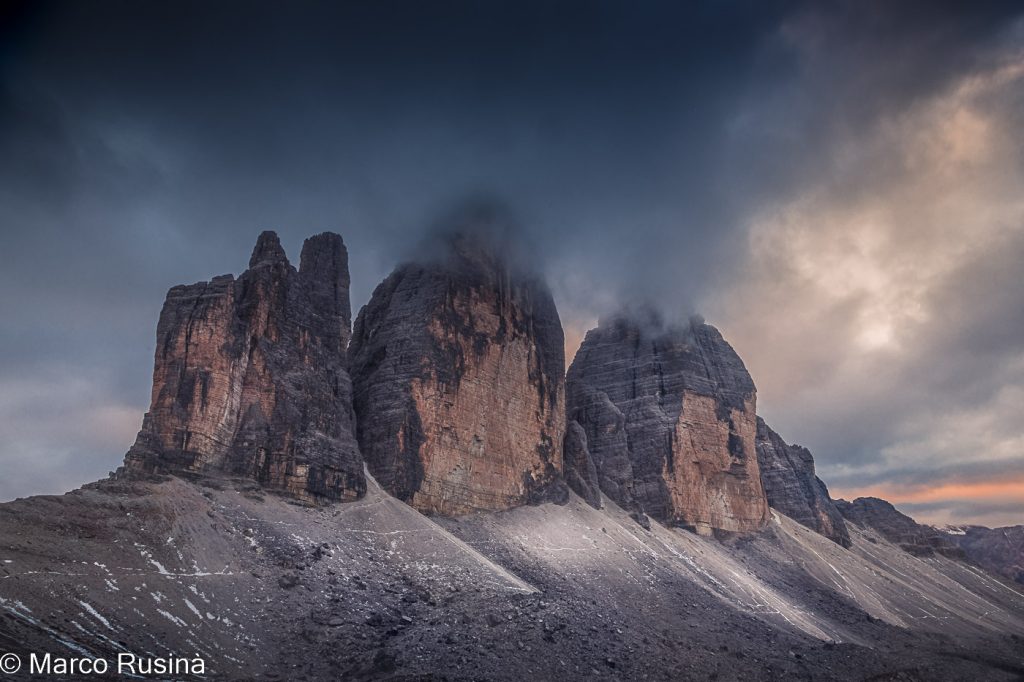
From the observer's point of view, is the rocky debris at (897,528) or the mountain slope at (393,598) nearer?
the mountain slope at (393,598)

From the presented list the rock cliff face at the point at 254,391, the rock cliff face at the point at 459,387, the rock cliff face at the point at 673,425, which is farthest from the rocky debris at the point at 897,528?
the rock cliff face at the point at 254,391

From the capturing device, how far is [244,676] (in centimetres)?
2770

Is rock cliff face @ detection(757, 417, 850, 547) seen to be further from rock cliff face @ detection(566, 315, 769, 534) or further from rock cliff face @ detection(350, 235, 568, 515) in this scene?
rock cliff face @ detection(350, 235, 568, 515)

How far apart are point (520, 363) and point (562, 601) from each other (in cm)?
3028

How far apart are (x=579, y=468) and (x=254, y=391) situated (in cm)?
3953

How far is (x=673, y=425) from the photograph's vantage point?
91.2 m

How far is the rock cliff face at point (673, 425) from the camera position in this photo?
8675 cm

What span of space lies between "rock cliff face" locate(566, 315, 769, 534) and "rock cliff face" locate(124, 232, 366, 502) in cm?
4169

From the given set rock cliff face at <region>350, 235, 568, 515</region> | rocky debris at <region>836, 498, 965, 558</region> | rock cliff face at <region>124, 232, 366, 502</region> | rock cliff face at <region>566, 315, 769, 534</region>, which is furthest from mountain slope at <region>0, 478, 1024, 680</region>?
rocky debris at <region>836, 498, 965, 558</region>

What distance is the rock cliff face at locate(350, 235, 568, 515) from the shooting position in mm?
58125

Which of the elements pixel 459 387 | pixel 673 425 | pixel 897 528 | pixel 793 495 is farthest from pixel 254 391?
pixel 897 528

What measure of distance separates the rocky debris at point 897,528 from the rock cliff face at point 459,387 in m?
98.3

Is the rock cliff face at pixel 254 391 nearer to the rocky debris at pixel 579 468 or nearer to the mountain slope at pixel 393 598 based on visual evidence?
the mountain slope at pixel 393 598

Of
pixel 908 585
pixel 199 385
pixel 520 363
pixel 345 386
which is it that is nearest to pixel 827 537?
pixel 908 585
